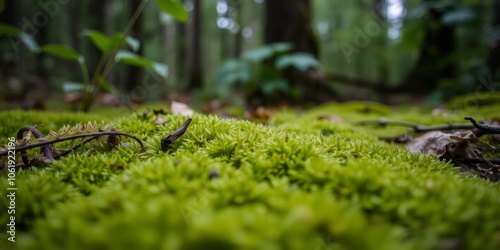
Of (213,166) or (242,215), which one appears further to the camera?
(213,166)

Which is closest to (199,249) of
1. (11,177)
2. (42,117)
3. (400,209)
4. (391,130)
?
(400,209)

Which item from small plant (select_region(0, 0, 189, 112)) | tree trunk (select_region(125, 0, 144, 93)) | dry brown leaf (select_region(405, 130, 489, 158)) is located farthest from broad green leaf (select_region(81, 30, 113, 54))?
tree trunk (select_region(125, 0, 144, 93))

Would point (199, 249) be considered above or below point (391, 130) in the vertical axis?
above

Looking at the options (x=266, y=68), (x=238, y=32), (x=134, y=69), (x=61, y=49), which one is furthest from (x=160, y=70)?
A: (x=238, y=32)

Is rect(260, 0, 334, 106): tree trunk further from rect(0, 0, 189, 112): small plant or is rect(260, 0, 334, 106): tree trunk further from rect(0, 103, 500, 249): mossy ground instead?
rect(0, 103, 500, 249): mossy ground

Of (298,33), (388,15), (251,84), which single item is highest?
(388,15)

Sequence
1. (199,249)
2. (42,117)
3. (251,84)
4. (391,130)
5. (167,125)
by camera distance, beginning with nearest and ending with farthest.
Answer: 1. (199,249)
2. (167,125)
3. (42,117)
4. (391,130)
5. (251,84)

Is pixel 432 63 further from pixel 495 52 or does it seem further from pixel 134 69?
pixel 134 69

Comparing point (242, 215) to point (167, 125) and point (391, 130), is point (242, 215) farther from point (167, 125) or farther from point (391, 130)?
point (391, 130)
